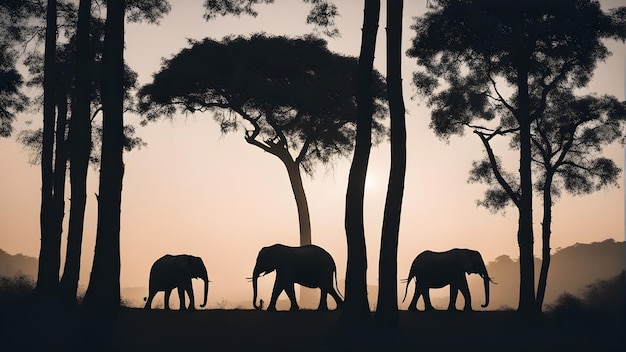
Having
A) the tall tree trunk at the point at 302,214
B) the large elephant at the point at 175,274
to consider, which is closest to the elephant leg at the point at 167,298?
the large elephant at the point at 175,274

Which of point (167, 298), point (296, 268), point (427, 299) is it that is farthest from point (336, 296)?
point (167, 298)

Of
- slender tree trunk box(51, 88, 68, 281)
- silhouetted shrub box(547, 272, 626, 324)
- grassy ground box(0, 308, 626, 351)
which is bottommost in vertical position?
grassy ground box(0, 308, 626, 351)

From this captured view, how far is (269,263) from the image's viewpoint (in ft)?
85.3

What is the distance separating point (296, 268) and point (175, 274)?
3.75 metres

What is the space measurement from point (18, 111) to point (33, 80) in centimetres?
158

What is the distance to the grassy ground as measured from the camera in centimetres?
1630

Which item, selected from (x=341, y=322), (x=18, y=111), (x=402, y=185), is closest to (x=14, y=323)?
(x=341, y=322)

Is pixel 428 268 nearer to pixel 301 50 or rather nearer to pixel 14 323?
pixel 301 50

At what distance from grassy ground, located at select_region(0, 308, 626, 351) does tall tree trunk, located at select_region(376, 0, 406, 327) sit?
0.60 meters

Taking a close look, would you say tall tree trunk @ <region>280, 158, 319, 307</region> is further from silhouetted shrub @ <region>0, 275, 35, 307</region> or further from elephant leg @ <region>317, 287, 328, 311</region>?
silhouetted shrub @ <region>0, 275, 35, 307</region>

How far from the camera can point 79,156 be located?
76.5 ft

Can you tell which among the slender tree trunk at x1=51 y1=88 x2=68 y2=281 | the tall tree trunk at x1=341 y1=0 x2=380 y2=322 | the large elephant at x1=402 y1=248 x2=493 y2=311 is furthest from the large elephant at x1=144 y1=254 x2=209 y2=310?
the tall tree trunk at x1=341 y1=0 x2=380 y2=322

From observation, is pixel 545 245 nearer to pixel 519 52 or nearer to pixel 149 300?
pixel 519 52

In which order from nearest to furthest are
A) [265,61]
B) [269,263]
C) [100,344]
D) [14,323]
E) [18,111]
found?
1. [100,344]
2. [14,323]
3. [269,263]
4. [18,111]
5. [265,61]
